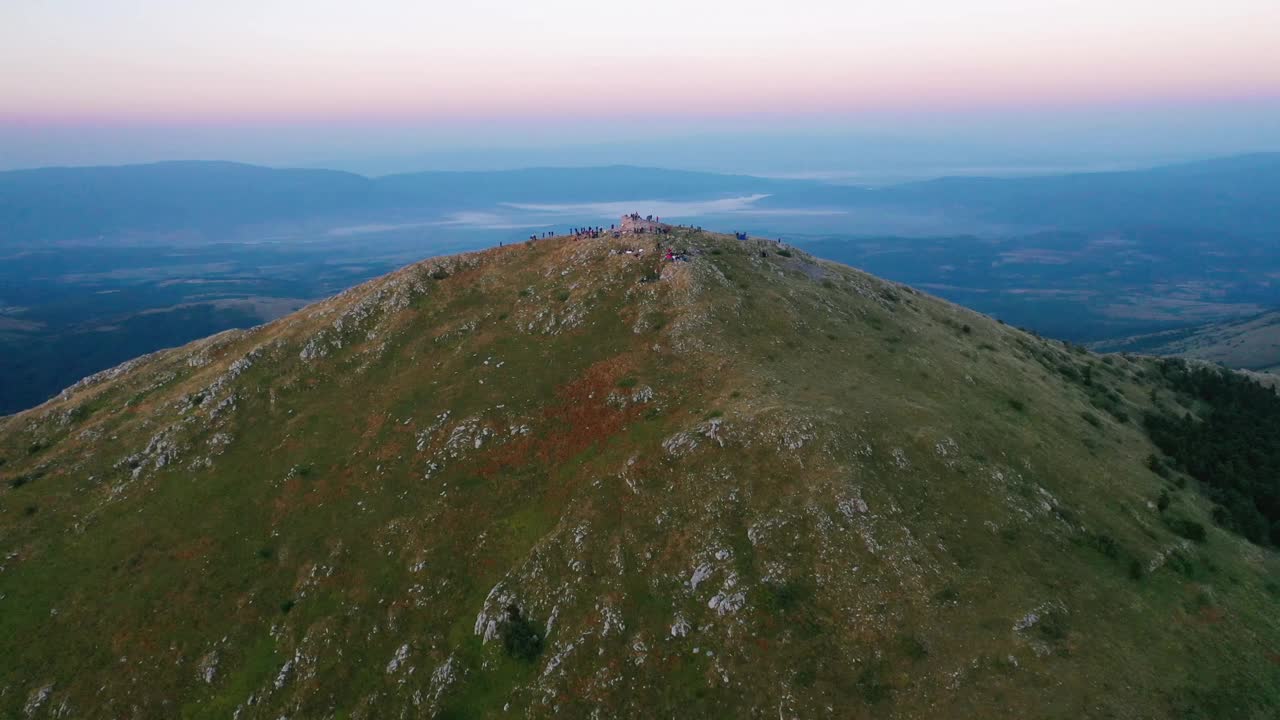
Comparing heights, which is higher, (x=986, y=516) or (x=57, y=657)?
(x=986, y=516)

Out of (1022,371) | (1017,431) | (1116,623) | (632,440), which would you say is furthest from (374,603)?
(1022,371)

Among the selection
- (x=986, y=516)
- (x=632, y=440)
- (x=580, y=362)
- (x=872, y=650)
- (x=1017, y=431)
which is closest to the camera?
(x=872, y=650)

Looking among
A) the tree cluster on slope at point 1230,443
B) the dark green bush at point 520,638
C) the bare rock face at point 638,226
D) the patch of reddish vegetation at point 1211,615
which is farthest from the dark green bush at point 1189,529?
the bare rock face at point 638,226

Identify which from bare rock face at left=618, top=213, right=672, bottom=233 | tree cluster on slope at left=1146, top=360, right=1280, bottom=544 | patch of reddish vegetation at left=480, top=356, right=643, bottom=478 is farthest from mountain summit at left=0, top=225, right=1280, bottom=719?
bare rock face at left=618, top=213, right=672, bottom=233

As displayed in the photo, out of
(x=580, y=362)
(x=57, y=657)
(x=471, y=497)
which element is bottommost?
(x=57, y=657)

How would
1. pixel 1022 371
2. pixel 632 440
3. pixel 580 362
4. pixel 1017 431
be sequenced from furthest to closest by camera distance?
1. pixel 1022 371
2. pixel 580 362
3. pixel 1017 431
4. pixel 632 440

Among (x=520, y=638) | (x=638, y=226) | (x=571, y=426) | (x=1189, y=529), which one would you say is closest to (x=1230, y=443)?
(x=1189, y=529)

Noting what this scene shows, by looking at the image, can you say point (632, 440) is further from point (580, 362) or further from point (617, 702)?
point (617, 702)

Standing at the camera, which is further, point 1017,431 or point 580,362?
point 580,362

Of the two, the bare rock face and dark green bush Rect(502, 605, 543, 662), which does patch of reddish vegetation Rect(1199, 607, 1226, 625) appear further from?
the bare rock face
